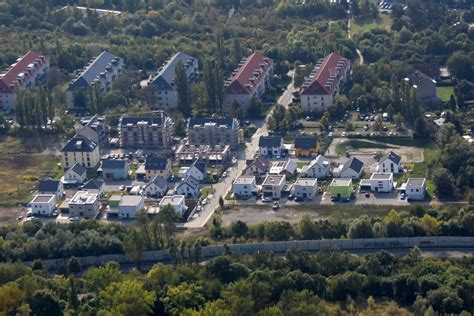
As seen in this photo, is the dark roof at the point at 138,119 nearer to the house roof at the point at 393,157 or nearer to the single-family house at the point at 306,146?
the single-family house at the point at 306,146

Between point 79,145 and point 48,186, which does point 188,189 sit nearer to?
point 48,186

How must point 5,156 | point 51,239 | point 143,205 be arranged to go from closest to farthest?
1. point 51,239
2. point 143,205
3. point 5,156

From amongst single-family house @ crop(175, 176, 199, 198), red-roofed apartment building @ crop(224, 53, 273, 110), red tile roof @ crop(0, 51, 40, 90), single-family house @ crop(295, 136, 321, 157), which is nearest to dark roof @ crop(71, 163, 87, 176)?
single-family house @ crop(175, 176, 199, 198)

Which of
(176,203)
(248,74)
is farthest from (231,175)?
(248,74)

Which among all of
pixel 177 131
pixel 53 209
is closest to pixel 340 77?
pixel 177 131

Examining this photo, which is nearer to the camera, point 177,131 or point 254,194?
point 254,194

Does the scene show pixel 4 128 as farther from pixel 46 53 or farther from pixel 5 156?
pixel 46 53
